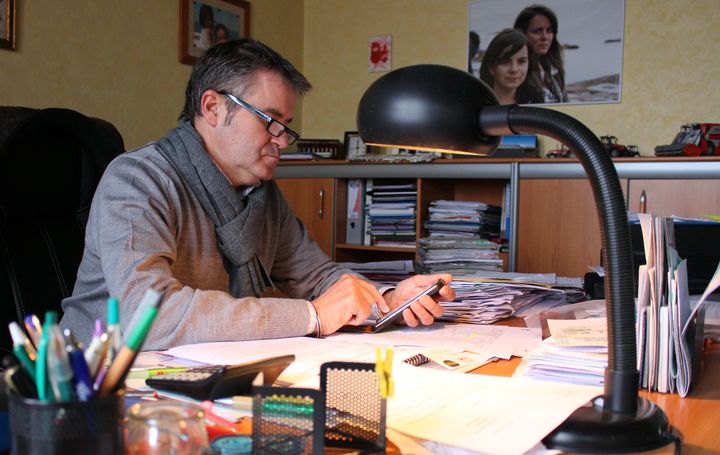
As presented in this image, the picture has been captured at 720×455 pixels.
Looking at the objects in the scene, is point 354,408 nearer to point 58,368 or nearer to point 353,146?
point 58,368

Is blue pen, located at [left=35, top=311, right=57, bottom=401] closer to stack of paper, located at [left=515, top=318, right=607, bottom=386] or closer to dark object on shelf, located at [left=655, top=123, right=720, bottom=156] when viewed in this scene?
stack of paper, located at [left=515, top=318, right=607, bottom=386]

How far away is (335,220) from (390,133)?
8.72 ft

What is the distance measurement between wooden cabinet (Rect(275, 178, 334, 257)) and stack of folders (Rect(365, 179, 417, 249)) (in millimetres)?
178

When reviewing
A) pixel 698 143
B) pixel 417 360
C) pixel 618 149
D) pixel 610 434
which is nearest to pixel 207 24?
pixel 618 149

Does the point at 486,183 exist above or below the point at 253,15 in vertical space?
below

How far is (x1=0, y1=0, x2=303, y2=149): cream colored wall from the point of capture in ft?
8.92

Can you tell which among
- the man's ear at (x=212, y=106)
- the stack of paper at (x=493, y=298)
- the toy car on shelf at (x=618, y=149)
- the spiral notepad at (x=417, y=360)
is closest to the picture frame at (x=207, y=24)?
the toy car on shelf at (x=618, y=149)

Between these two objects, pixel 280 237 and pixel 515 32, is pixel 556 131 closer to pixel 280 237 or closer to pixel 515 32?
pixel 280 237

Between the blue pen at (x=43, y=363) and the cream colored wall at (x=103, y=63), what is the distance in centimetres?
241

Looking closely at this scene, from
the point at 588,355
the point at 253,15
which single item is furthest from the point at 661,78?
the point at 588,355

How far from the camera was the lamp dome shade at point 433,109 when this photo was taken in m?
0.76

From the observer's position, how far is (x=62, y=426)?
1.62 feet

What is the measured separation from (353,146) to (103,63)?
1328mm

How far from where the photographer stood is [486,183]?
11.4ft
